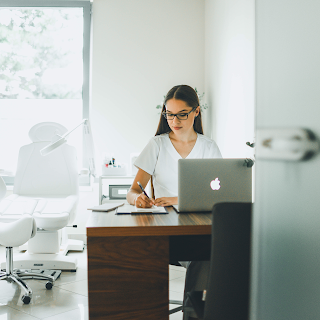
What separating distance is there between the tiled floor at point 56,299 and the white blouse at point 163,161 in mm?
706

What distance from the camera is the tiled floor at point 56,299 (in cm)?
192

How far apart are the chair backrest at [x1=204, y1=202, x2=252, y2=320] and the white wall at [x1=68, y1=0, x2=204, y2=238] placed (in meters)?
2.93

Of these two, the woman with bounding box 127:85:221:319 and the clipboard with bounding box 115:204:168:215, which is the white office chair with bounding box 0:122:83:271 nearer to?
the woman with bounding box 127:85:221:319

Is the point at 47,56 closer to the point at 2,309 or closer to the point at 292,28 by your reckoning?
the point at 2,309

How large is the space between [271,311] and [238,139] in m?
2.50

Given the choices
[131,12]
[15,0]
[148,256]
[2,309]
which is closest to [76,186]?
[2,309]

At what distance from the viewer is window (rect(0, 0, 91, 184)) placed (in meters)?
3.88

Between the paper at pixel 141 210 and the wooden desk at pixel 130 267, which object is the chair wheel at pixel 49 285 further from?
the wooden desk at pixel 130 267

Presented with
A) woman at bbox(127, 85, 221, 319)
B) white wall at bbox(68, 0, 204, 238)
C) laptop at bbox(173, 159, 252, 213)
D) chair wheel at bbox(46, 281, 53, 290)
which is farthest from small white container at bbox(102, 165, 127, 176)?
laptop at bbox(173, 159, 252, 213)

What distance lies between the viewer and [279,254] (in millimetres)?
245

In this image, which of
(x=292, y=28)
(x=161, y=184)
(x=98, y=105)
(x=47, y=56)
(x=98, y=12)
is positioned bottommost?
(x=161, y=184)

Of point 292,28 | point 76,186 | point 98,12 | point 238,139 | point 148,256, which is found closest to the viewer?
point 292,28

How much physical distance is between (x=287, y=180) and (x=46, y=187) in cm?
286

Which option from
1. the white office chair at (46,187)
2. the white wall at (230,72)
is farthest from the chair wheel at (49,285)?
the white wall at (230,72)
